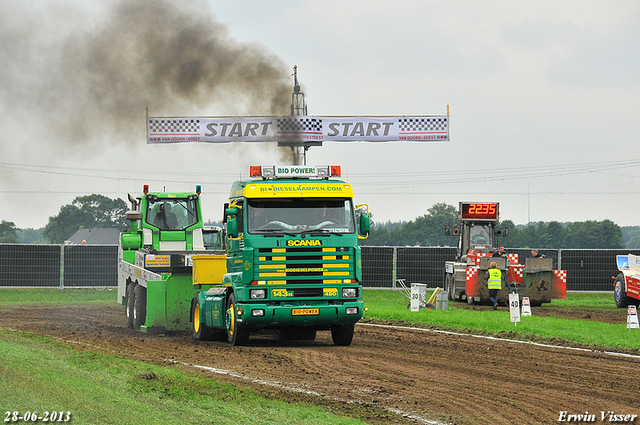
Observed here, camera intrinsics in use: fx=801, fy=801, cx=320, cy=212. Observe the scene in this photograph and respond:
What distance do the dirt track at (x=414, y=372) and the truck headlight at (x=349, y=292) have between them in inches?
44.1

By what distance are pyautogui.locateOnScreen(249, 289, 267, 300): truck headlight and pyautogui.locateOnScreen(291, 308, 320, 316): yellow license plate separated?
2.09 ft

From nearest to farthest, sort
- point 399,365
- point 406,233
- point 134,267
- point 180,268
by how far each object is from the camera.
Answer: point 399,365 < point 180,268 < point 134,267 < point 406,233

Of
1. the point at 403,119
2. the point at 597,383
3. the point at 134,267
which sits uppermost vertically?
the point at 403,119

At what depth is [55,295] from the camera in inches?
1486

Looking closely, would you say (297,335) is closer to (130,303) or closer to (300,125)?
(130,303)

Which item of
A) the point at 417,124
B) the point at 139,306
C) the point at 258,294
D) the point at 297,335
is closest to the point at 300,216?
the point at 258,294

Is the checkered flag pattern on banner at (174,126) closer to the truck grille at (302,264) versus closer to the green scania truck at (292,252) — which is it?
the green scania truck at (292,252)

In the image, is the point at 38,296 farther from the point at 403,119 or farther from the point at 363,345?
the point at 363,345

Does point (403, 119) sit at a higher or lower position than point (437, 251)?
higher

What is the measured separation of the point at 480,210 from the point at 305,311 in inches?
769

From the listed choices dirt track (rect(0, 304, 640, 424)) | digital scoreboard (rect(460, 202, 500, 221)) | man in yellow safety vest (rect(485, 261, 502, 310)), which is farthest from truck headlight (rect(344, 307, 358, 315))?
digital scoreboard (rect(460, 202, 500, 221))

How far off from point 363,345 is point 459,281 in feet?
54.5

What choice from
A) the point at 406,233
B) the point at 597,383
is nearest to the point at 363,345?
the point at 597,383

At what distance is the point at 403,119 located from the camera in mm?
40969
